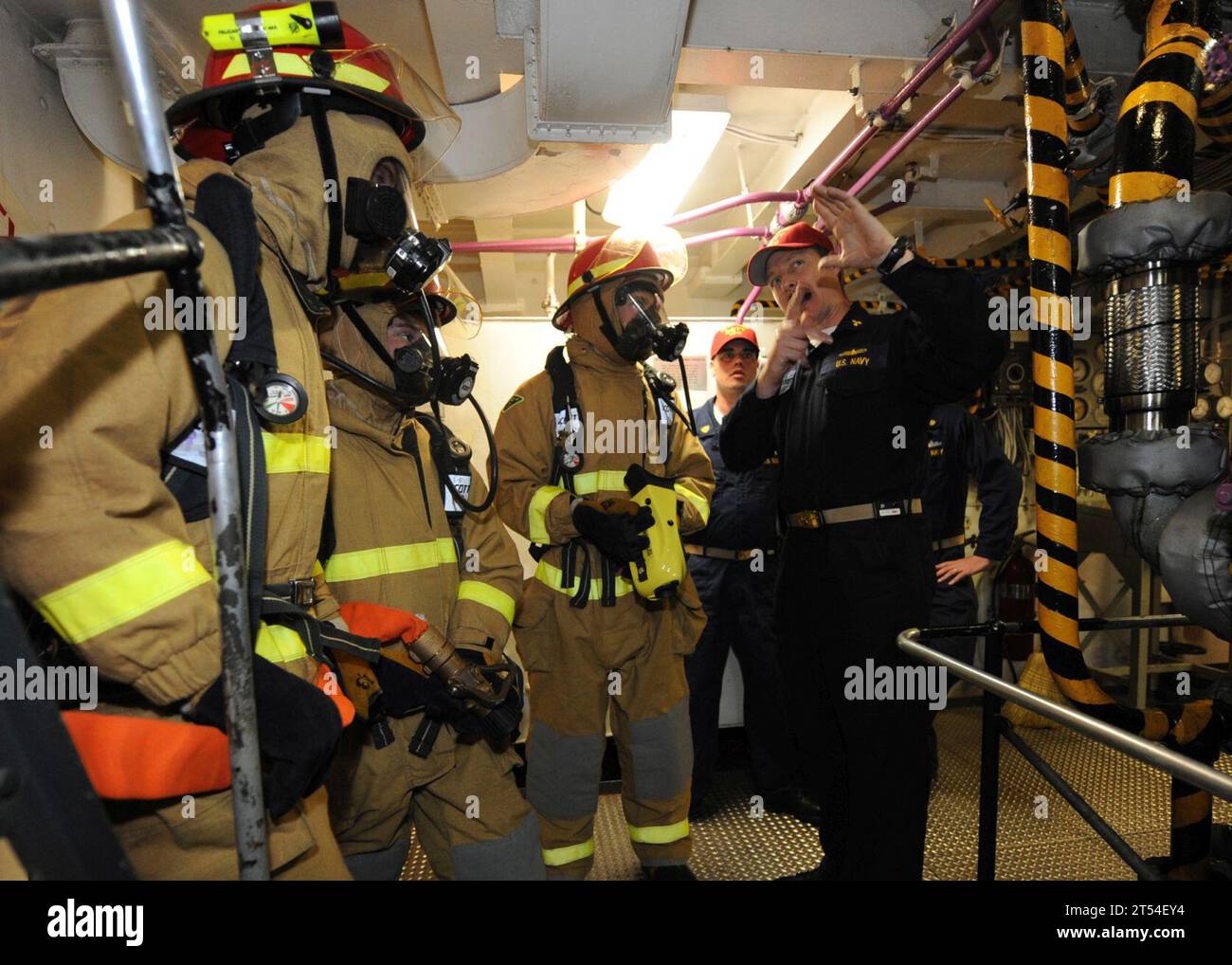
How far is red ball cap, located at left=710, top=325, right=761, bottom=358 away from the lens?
3.64m

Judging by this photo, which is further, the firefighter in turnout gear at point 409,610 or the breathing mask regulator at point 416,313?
the firefighter in turnout gear at point 409,610

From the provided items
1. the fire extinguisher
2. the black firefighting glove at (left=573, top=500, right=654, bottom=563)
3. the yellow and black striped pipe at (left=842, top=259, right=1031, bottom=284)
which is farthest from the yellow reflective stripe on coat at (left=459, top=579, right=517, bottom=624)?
the fire extinguisher

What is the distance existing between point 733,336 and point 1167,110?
2174 mm

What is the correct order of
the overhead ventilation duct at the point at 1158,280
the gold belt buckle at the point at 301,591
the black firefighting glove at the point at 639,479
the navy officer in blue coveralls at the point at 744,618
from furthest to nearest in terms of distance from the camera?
the navy officer in blue coveralls at the point at 744,618, the black firefighting glove at the point at 639,479, the overhead ventilation duct at the point at 1158,280, the gold belt buckle at the point at 301,591

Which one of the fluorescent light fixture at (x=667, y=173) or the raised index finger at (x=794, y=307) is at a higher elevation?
the fluorescent light fixture at (x=667, y=173)

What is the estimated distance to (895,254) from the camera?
199 centimetres

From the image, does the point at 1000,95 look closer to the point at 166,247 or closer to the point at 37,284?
the point at 166,247

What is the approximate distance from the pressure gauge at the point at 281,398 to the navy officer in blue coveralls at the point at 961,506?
11.4 ft

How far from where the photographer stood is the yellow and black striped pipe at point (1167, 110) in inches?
62.7

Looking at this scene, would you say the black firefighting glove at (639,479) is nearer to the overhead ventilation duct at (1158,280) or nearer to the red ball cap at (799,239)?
the red ball cap at (799,239)

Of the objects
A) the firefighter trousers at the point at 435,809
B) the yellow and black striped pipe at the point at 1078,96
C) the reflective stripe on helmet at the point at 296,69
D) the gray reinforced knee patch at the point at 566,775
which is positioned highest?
the yellow and black striped pipe at the point at 1078,96

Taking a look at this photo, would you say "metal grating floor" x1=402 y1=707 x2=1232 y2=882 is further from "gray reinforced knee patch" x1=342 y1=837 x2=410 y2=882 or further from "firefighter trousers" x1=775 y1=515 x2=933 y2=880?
"gray reinforced knee patch" x1=342 y1=837 x2=410 y2=882

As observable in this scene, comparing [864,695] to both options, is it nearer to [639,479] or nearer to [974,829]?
[639,479]

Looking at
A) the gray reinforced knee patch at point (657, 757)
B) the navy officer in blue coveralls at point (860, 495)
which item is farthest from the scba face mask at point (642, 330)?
the gray reinforced knee patch at point (657, 757)
